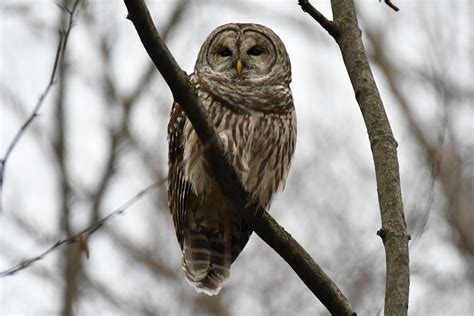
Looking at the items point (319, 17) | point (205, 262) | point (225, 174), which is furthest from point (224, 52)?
point (319, 17)

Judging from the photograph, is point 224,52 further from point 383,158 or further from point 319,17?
point 383,158

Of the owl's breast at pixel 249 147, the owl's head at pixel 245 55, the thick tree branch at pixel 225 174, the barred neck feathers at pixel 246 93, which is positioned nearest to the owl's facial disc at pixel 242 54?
Result: the owl's head at pixel 245 55

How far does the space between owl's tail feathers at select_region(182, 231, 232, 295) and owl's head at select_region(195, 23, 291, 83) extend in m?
1.15

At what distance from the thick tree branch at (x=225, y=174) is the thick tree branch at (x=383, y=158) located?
575mm

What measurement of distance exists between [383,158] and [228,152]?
1.72m

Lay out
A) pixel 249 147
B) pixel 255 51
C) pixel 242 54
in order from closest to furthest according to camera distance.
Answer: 1. pixel 249 147
2. pixel 242 54
3. pixel 255 51

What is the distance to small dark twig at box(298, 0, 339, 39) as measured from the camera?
13.4ft

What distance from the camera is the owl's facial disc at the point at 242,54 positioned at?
627cm

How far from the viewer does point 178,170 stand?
5824 millimetres

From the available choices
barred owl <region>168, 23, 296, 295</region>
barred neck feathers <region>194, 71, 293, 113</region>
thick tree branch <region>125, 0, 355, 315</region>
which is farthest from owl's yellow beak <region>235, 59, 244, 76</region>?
thick tree branch <region>125, 0, 355, 315</region>

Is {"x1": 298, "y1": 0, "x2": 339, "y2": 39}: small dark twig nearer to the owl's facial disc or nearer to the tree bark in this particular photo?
the tree bark

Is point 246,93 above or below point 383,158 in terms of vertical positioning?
above

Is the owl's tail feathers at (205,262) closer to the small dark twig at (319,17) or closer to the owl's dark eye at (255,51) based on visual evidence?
the owl's dark eye at (255,51)

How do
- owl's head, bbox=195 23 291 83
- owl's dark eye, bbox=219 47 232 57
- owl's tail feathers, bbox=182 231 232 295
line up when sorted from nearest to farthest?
owl's tail feathers, bbox=182 231 232 295, owl's head, bbox=195 23 291 83, owl's dark eye, bbox=219 47 232 57
